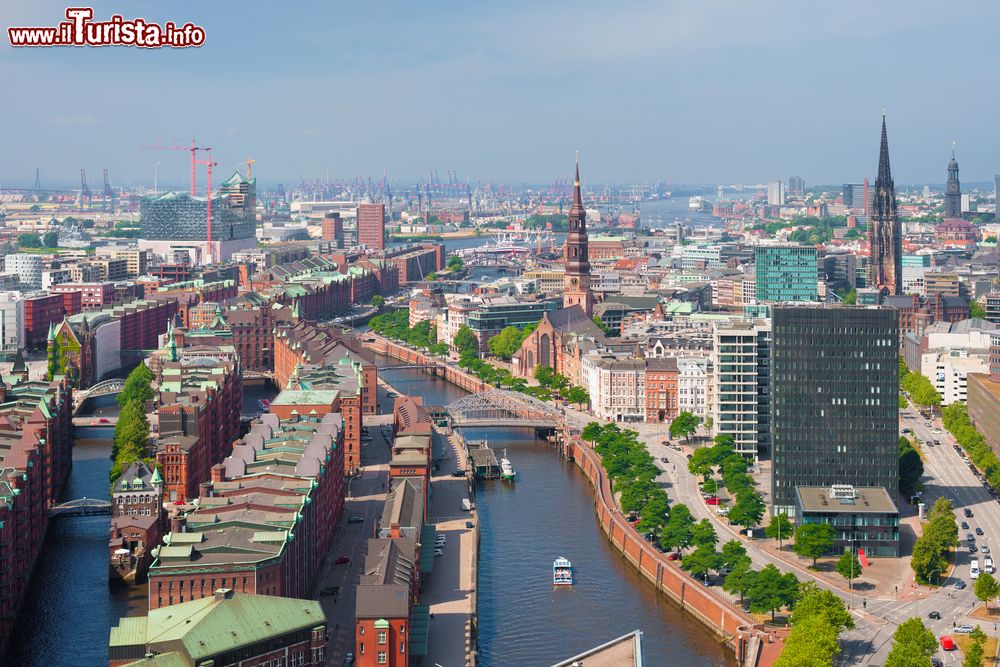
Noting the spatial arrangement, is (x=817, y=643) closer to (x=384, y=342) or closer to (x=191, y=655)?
(x=191, y=655)

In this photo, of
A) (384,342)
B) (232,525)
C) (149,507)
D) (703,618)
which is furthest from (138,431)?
(384,342)

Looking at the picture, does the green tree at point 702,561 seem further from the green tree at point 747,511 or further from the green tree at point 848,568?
the green tree at point 747,511

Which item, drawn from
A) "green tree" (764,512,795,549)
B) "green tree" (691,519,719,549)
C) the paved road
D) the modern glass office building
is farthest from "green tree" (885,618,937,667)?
the modern glass office building

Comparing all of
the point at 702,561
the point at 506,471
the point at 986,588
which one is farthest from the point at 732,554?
the point at 506,471

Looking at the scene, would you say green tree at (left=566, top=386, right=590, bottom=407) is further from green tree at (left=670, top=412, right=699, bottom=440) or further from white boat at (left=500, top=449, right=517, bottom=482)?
white boat at (left=500, top=449, right=517, bottom=482)

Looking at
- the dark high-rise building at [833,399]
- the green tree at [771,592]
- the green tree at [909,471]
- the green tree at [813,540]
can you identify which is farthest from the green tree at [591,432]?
the green tree at [771,592]

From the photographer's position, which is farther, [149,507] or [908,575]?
[149,507]

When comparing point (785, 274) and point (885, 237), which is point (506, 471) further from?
point (885, 237)
